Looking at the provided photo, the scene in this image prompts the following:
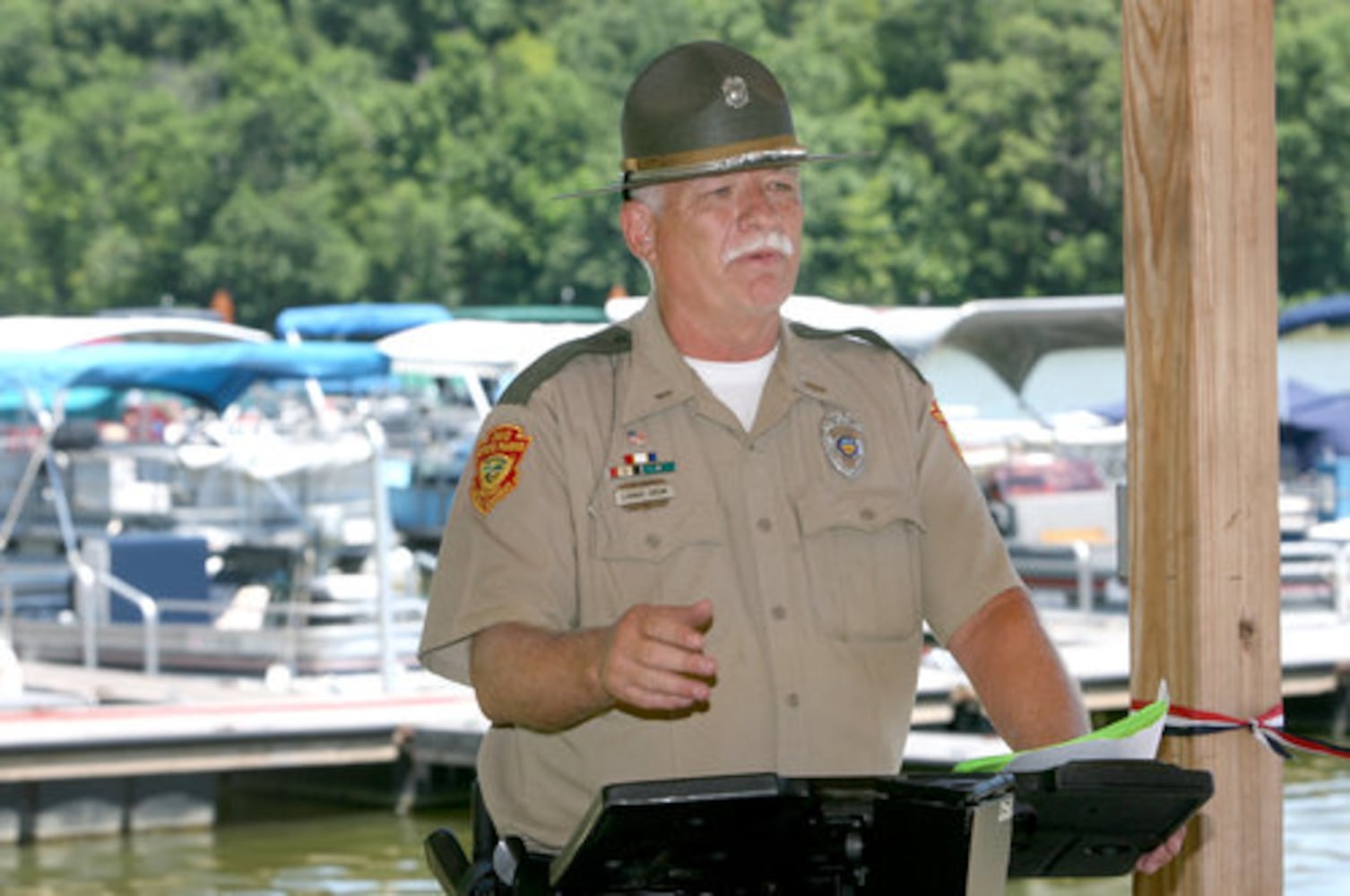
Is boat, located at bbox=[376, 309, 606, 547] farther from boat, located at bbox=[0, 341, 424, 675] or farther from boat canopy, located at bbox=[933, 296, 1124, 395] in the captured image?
boat canopy, located at bbox=[933, 296, 1124, 395]

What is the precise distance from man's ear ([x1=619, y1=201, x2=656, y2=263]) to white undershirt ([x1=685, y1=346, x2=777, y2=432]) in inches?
6.0

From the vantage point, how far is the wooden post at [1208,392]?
11.2ft

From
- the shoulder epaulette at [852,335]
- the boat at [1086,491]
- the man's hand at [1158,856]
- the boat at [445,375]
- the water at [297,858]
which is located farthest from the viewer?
the boat at [445,375]

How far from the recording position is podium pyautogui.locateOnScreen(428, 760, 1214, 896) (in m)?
2.40

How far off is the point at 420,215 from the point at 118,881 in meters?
61.3

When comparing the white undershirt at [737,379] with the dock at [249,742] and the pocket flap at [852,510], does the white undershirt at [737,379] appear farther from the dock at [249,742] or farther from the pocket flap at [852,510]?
the dock at [249,742]

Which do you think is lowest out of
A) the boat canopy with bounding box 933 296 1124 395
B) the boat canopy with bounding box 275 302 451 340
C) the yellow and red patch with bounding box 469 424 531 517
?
the yellow and red patch with bounding box 469 424 531 517

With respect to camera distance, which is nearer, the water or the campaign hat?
the campaign hat

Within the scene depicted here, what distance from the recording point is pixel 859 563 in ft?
10.1

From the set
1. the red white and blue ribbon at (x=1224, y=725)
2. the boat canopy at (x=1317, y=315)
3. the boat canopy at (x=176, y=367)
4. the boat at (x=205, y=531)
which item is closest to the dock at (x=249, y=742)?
the boat at (x=205, y=531)

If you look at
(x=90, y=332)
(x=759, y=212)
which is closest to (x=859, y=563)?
(x=759, y=212)

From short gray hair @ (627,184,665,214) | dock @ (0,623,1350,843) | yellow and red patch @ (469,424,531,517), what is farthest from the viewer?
dock @ (0,623,1350,843)

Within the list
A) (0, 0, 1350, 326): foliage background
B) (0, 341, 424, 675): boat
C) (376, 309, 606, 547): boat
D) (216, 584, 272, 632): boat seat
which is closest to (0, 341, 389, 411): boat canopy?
(0, 341, 424, 675): boat

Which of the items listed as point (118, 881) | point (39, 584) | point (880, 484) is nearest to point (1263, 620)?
point (880, 484)
